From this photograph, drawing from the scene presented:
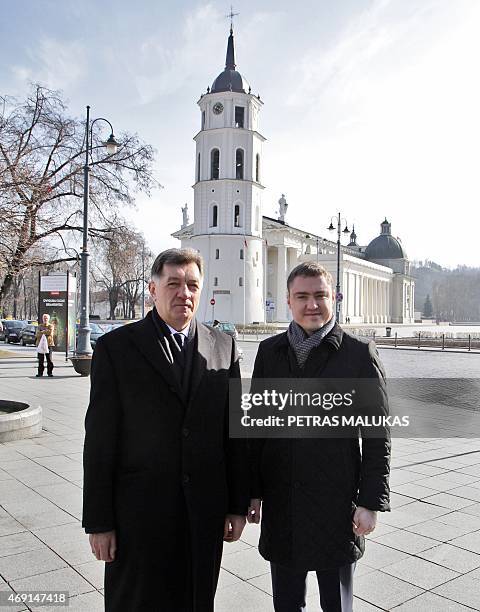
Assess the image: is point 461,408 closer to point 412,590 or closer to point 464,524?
point 464,524

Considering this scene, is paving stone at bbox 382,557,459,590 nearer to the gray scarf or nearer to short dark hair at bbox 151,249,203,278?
the gray scarf

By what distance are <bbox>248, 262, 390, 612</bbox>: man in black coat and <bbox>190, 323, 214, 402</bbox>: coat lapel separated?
1.29 ft

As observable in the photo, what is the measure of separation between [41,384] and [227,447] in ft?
46.5

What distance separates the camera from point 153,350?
9.45 ft

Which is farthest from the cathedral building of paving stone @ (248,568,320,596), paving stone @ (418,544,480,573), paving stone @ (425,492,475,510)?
paving stone @ (248,568,320,596)

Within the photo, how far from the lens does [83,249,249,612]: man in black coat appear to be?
277cm

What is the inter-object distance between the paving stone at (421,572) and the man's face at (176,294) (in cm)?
259

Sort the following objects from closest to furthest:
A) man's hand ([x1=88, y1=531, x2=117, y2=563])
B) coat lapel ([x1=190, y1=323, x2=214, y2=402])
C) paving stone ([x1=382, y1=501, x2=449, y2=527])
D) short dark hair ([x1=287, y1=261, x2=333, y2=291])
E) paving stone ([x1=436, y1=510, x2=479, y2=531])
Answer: man's hand ([x1=88, y1=531, x2=117, y2=563]) < coat lapel ([x1=190, y1=323, x2=214, y2=402]) < short dark hair ([x1=287, y1=261, x2=333, y2=291]) < paving stone ([x1=436, y1=510, x2=479, y2=531]) < paving stone ([x1=382, y1=501, x2=449, y2=527])

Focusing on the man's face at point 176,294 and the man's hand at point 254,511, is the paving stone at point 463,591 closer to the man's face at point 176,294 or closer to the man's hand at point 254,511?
the man's hand at point 254,511

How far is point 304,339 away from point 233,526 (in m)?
1.02

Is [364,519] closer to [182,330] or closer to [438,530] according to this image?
[182,330]

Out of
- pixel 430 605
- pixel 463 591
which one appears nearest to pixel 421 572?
pixel 463 591

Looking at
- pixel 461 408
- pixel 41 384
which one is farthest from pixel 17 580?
pixel 41 384

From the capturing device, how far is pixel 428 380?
18.6 meters
